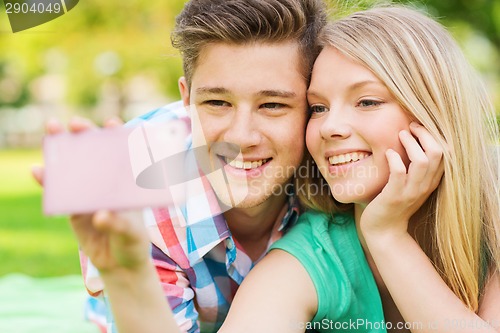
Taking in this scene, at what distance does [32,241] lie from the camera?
6531 millimetres

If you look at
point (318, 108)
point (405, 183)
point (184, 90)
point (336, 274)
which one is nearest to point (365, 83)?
point (318, 108)

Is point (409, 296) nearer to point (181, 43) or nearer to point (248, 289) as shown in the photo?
point (248, 289)

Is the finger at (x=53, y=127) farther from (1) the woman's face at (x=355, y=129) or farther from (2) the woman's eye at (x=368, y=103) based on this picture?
(2) the woman's eye at (x=368, y=103)

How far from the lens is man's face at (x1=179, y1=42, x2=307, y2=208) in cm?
266

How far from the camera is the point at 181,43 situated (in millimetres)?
2971

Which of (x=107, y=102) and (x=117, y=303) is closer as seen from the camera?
(x=117, y=303)

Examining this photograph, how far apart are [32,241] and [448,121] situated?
199 inches

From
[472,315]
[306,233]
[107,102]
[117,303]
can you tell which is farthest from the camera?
[107,102]

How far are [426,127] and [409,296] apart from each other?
639 millimetres

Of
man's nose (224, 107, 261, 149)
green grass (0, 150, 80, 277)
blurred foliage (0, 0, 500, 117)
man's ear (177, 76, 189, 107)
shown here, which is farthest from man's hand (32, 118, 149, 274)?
blurred foliage (0, 0, 500, 117)

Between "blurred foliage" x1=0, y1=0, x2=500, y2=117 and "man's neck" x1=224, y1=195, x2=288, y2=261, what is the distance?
14.9m

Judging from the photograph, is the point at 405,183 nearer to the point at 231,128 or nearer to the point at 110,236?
the point at 231,128

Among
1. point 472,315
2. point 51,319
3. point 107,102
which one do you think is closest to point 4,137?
point 107,102

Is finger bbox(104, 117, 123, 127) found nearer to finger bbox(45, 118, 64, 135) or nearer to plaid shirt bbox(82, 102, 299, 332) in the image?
finger bbox(45, 118, 64, 135)
